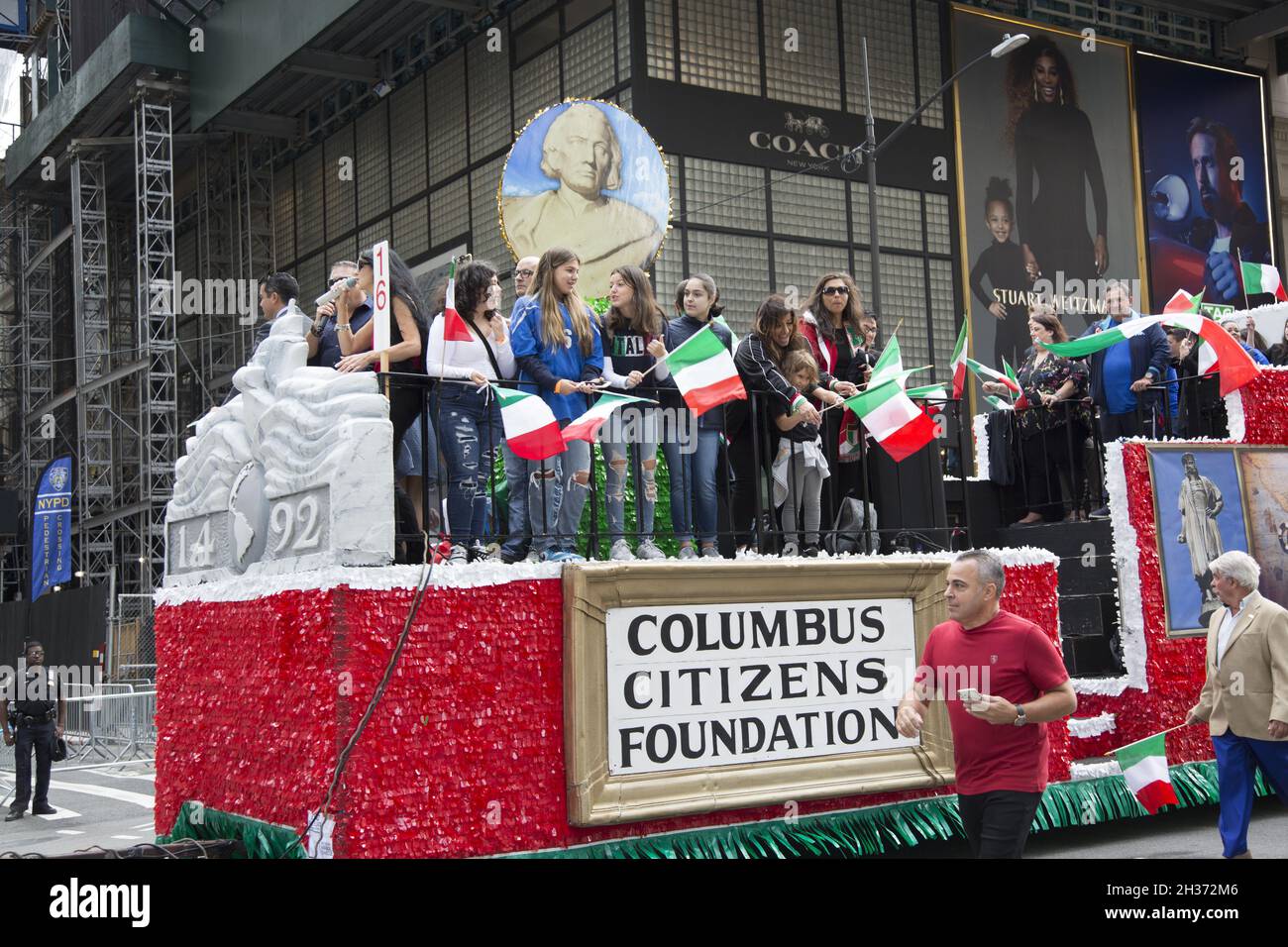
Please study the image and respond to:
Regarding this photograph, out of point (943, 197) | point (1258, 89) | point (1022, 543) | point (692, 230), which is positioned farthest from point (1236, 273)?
point (1022, 543)

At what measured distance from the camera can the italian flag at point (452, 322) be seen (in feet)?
23.6

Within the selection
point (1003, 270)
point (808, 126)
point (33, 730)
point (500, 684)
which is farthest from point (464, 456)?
point (1003, 270)

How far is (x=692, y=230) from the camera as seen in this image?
70.8ft

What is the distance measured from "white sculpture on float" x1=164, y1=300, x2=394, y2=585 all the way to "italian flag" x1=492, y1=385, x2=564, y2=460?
0.65 metres

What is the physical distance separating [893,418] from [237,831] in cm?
438

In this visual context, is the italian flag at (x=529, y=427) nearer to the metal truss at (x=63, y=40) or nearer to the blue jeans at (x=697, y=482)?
the blue jeans at (x=697, y=482)

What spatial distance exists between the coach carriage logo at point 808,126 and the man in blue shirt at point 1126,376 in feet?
43.2

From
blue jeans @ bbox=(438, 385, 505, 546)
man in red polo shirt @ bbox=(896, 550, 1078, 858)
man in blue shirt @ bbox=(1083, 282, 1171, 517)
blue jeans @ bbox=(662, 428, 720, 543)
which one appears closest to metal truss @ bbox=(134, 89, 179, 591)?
man in blue shirt @ bbox=(1083, 282, 1171, 517)

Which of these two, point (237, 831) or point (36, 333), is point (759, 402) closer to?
point (237, 831)

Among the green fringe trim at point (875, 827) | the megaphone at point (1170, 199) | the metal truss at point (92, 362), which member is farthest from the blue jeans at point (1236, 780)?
the metal truss at point (92, 362)

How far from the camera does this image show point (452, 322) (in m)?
7.24

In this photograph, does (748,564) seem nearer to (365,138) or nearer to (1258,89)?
(365,138)

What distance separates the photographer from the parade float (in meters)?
6.45

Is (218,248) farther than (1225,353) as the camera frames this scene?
Yes
